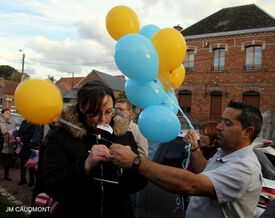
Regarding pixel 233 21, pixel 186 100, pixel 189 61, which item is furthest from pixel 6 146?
pixel 233 21

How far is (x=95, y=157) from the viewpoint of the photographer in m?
1.42

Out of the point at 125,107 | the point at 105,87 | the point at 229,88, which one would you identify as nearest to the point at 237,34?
the point at 229,88

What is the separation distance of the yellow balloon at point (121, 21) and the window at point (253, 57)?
16.0 metres

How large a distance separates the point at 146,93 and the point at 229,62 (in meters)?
16.2

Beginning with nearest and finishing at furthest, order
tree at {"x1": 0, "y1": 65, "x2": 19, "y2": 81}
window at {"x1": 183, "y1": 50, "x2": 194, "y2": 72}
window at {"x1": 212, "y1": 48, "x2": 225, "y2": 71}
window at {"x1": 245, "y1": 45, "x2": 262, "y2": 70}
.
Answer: window at {"x1": 245, "y1": 45, "x2": 262, "y2": 70} → window at {"x1": 212, "y1": 48, "x2": 225, "y2": 71} → window at {"x1": 183, "y1": 50, "x2": 194, "y2": 72} → tree at {"x1": 0, "y1": 65, "x2": 19, "y2": 81}

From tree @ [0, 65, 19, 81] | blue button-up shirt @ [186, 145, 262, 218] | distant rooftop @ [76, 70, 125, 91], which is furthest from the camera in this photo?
tree @ [0, 65, 19, 81]

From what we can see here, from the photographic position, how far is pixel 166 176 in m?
1.45

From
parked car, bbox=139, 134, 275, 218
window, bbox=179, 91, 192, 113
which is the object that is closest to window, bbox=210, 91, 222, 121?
window, bbox=179, 91, 192, 113

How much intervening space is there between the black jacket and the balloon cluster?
1.66 ft

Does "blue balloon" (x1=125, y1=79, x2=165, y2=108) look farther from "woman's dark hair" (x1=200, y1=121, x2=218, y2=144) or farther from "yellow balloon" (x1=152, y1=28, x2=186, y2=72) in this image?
"woman's dark hair" (x1=200, y1=121, x2=218, y2=144)

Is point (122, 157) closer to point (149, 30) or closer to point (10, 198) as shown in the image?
point (149, 30)

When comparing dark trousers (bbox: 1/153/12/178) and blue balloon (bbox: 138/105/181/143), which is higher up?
→ blue balloon (bbox: 138/105/181/143)

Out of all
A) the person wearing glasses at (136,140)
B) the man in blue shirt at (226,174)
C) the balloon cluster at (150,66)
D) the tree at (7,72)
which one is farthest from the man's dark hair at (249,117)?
the tree at (7,72)

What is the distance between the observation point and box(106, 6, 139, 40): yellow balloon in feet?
7.79
